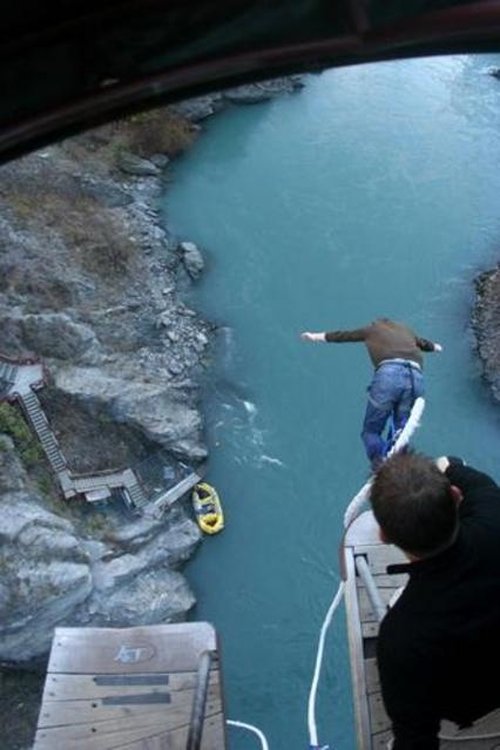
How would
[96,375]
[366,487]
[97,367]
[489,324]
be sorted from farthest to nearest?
[489,324], [97,367], [96,375], [366,487]

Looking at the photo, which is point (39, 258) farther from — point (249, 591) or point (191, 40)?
point (191, 40)

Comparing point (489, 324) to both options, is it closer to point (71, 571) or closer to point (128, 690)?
point (71, 571)

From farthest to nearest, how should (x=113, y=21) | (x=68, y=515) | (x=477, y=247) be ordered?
(x=477, y=247) → (x=68, y=515) → (x=113, y=21)

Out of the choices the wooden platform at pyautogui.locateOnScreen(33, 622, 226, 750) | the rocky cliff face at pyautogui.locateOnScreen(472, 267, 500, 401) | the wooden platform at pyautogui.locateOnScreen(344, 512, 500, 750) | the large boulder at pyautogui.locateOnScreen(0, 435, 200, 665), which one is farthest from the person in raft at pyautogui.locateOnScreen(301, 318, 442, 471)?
the rocky cliff face at pyautogui.locateOnScreen(472, 267, 500, 401)

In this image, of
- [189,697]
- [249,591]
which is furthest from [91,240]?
[189,697]

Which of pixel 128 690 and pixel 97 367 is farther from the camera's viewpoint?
pixel 97 367

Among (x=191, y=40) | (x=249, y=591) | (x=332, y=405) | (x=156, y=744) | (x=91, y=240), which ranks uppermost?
(x=191, y=40)

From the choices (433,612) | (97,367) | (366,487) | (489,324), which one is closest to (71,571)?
(97,367)

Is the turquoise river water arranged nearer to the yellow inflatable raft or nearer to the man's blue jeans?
the yellow inflatable raft
